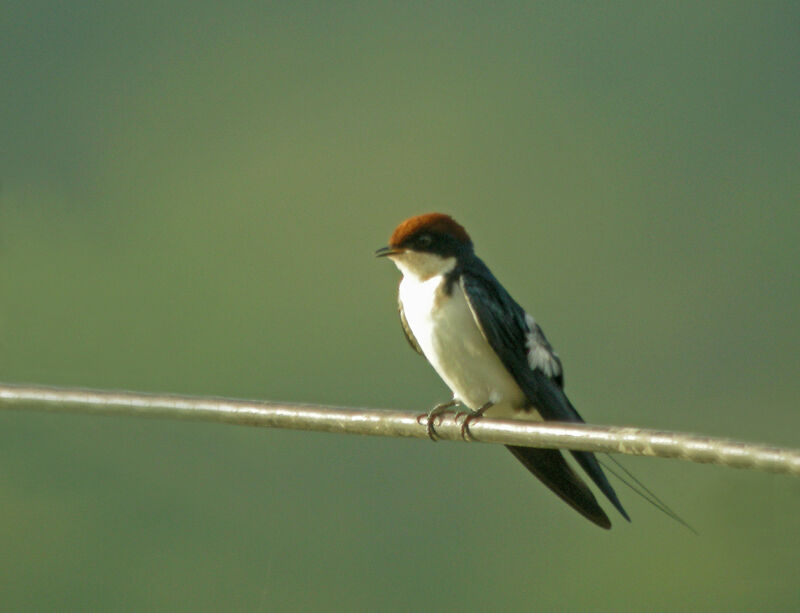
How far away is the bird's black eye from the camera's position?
1710 mm

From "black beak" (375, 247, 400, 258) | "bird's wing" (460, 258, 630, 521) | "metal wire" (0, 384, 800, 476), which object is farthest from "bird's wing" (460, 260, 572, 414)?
"metal wire" (0, 384, 800, 476)

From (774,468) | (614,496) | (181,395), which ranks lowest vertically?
(614,496)

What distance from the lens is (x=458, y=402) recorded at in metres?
1.71

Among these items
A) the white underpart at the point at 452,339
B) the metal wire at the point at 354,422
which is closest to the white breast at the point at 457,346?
the white underpart at the point at 452,339

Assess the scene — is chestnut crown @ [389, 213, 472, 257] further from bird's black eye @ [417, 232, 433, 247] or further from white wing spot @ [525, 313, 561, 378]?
white wing spot @ [525, 313, 561, 378]

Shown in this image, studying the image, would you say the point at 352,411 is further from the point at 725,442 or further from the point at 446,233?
the point at 446,233

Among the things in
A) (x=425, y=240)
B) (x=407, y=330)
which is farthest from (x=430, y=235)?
(x=407, y=330)

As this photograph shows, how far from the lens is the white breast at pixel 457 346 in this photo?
1.65 meters

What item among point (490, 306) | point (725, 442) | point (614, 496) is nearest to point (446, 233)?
point (490, 306)

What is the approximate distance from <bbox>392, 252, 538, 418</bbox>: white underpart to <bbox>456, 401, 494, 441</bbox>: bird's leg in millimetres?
25

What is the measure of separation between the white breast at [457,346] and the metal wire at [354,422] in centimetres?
35

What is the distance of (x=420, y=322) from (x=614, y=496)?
40cm

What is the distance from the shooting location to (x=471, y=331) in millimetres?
1657

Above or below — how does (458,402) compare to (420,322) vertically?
below
